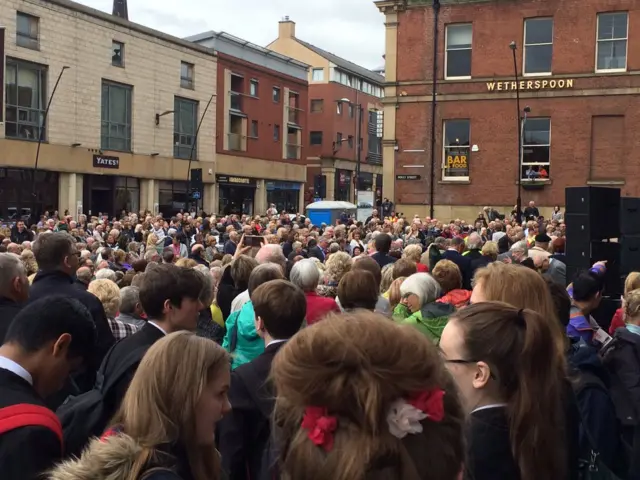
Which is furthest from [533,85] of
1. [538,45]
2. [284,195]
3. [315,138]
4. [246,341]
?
[315,138]

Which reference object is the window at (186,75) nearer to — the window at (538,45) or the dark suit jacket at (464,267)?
the window at (538,45)

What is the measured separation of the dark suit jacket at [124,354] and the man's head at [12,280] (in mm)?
1107

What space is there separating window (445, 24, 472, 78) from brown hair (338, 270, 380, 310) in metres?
26.5

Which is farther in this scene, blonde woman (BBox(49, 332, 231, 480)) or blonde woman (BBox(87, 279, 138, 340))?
blonde woman (BBox(87, 279, 138, 340))

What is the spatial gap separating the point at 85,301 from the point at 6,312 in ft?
2.33

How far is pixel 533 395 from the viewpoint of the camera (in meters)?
2.63

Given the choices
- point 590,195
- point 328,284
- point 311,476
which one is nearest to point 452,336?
point 311,476

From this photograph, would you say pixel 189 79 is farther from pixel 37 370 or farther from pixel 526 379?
pixel 526 379

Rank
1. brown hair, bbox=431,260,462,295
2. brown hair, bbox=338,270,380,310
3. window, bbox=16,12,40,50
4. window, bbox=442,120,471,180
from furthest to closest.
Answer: window, bbox=16,12,40,50
window, bbox=442,120,471,180
brown hair, bbox=431,260,462,295
brown hair, bbox=338,270,380,310

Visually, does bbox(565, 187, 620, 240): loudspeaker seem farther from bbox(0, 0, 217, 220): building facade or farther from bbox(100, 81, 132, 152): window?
bbox(100, 81, 132, 152): window

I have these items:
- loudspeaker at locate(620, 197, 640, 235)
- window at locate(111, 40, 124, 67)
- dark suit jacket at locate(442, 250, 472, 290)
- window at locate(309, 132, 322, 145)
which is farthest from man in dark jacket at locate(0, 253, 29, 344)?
window at locate(309, 132, 322, 145)

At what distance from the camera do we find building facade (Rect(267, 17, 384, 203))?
218 ft

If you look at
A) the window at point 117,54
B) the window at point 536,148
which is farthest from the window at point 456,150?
the window at point 117,54

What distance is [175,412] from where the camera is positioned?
244 centimetres
